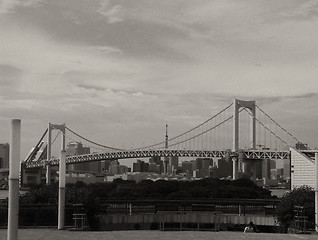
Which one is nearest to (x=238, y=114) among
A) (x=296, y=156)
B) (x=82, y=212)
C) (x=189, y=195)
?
(x=296, y=156)

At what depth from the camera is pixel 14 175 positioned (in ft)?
30.9

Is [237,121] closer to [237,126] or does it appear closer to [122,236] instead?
[237,126]

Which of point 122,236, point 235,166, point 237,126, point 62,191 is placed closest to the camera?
point 122,236

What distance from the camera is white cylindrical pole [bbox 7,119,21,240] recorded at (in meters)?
9.38

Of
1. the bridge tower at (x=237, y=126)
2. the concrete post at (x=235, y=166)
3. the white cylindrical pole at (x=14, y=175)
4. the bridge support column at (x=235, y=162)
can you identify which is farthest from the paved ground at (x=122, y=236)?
the bridge tower at (x=237, y=126)

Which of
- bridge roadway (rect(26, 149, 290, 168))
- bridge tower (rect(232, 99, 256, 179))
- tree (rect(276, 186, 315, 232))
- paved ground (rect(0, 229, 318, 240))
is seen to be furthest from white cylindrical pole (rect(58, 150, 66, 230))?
bridge tower (rect(232, 99, 256, 179))

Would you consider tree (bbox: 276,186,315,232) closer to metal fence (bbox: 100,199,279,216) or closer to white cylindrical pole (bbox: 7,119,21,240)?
metal fence (bbox: 100,199,279,216)

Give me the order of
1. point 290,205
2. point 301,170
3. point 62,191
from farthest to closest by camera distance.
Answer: point 301,170, point 290,205, point 62,191

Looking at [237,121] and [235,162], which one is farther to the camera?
[237,121]

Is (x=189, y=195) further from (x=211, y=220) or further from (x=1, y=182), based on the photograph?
(x=1, y=182)

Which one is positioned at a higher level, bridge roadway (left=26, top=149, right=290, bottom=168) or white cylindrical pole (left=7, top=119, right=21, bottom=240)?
bridge roadway (left=26, top=149, right=290, bottom=168)

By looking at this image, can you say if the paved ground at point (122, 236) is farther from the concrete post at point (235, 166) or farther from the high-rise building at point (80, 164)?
the high-rise building at point (80, 164)

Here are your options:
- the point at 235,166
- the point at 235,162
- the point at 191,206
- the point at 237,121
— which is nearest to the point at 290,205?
the point at 191,206

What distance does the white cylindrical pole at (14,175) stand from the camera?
30.8 feet
